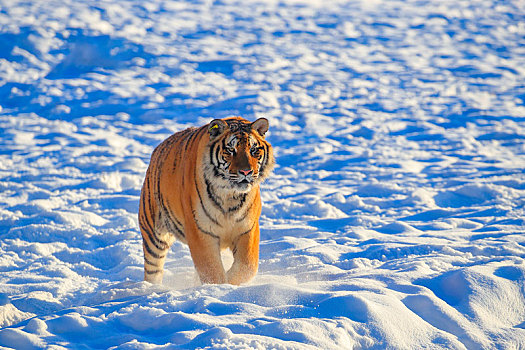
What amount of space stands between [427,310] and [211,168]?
1444 millimetres

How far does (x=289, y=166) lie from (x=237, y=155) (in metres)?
4.82

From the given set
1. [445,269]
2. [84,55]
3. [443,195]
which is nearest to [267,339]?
[445,269]

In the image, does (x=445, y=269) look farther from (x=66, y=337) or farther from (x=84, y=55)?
(x=84, y=55)

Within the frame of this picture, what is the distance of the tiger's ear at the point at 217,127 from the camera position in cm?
338

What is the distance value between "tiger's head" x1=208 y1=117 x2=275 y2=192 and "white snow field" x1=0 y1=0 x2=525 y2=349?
0.64 metres

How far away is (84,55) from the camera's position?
12711 mm

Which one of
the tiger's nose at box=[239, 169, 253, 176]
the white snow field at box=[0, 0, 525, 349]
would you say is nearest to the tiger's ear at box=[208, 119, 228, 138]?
the tiger's nose at box=[239, 169, 253, 176]

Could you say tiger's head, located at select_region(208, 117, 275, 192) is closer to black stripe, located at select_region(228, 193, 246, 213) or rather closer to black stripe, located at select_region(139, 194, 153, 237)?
black stripe, located at select_region(228, 193, 246, 213)

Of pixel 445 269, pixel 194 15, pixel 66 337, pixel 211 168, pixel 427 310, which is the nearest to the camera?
pixel 66 337

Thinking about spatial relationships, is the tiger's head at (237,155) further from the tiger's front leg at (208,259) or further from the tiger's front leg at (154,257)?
the tiger's front leg at (154,257)

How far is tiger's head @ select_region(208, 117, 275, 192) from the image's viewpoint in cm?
330

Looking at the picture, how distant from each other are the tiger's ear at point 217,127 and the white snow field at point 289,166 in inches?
36.1

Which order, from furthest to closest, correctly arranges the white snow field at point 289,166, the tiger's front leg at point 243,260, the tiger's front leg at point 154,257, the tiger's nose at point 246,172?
the tiger's front leg at point 154,257 → the tiger's front leg at point 243,260 → the tiger's nose at point 246,172 → the white snow field at point 289,166

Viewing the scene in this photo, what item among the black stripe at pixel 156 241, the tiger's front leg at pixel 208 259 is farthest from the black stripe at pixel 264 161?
the black stripe at pixel 156 241
